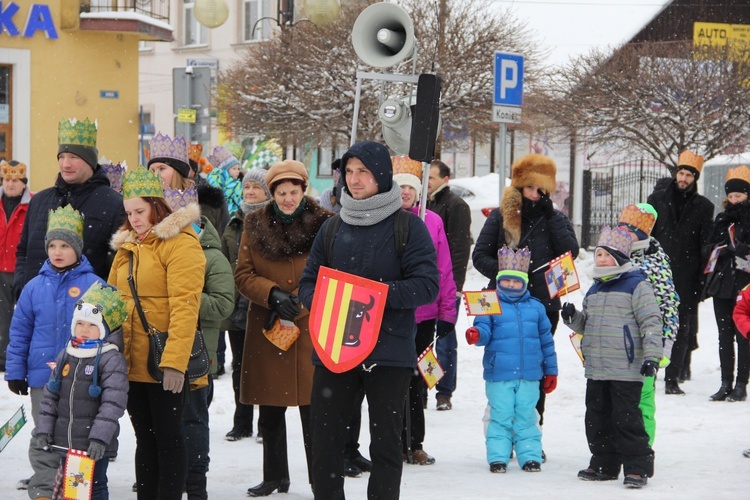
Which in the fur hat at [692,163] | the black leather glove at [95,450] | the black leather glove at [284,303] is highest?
the fur hat at [692,163]

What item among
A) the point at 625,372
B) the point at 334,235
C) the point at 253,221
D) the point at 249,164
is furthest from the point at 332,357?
the point at 249,164

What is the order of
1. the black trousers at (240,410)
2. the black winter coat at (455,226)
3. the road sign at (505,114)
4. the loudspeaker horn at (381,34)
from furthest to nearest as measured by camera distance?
the road sign at (505,114)
the black winter coat at (455,226)
the loudspeaker horn at (381,34)
the black trousers at (240,410)

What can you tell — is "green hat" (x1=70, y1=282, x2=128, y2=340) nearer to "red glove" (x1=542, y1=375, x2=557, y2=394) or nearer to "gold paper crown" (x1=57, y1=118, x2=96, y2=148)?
"gold paper crown" (x1=57, y1=118, x2=96, y2=148)

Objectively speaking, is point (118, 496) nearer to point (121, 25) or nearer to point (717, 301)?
point (717, 301)

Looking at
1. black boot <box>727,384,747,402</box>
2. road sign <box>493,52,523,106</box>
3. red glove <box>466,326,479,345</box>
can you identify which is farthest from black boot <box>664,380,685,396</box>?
red glove <box>466,326,479,345</box>

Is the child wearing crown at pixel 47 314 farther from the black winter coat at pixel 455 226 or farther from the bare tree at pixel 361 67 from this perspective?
the bare tree at pixel 361 67

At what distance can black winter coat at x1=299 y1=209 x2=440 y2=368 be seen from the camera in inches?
212

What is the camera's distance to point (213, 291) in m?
6.14

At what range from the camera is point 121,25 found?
2070cm

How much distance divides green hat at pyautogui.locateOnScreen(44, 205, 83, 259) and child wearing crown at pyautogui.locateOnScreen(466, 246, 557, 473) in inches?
98.9

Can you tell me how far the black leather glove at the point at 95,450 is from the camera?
524cm

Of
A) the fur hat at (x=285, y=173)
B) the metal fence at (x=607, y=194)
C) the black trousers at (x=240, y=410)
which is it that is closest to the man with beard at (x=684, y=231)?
the black trousers at (x=240, y=410)

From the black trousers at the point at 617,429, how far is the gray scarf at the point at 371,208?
86.9 inches

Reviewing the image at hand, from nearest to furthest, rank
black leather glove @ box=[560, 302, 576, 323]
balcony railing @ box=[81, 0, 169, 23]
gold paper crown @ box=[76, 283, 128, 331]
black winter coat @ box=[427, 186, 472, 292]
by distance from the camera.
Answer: gold paper crown @ box=[76, 283, 128, 331]
black leather glove @ box=[560, 302, 576, 323]
black winter coat @ box=[427, 186, 472, 292]
balcony railing @ box=[81, 0, 169, 23]
